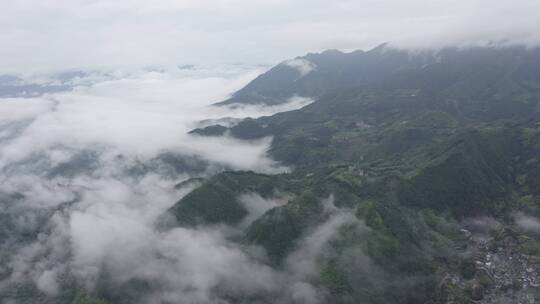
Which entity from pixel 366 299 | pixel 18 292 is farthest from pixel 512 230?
pixel 18 292

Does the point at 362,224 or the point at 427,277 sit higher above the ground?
the point at 362,224

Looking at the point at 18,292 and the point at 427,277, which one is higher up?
the point at 18,292

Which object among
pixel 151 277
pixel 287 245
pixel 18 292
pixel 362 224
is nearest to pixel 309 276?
pixel 287 245

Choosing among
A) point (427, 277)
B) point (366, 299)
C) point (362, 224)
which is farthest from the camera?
point (362, 224)

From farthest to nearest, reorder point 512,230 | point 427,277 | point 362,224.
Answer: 1. point 512,230
2. point 362,224
3. point 427,277

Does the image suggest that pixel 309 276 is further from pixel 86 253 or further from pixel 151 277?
pixel 86 253

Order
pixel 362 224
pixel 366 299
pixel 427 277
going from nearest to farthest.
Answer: pixel 366 299 → pixel 427 277 → pixel 362 224

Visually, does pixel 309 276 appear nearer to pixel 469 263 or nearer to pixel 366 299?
pixel 366 299

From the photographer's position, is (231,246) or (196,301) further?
(231,246)

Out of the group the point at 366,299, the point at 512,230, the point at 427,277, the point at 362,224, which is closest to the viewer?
the point at 366,299
